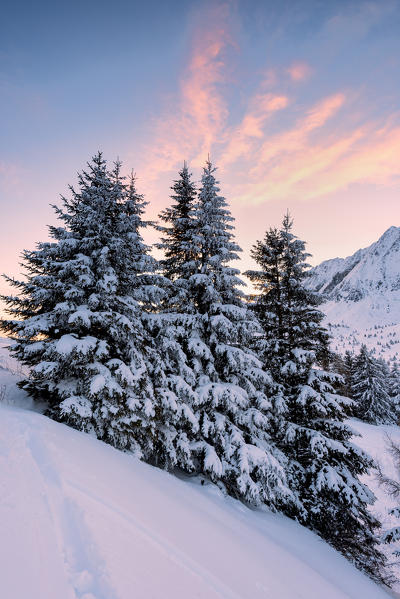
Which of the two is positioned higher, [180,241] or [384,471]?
[180,241]

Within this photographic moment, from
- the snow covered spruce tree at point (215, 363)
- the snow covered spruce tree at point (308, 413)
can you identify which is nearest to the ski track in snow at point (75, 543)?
the snow covered spruce tree at point (215, 363)

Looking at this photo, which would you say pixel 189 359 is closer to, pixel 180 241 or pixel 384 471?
pixel 180 241

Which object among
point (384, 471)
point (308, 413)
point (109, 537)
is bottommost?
point (384, 471)

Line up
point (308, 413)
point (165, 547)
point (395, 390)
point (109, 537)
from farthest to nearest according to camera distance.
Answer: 1. point (395, 390)
2. point (308, 413)
3. point (165, 547)
4. point (109, 537)

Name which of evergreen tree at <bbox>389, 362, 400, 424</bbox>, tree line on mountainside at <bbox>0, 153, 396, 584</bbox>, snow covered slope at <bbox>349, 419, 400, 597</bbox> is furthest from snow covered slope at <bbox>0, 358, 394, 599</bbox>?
evergreen tree at <bbox>389, 362, 400, 424</bbox>

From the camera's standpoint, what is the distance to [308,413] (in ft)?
37.5

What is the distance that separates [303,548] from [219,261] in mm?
9470

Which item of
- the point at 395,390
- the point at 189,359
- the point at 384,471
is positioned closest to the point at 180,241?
the point at 189,359

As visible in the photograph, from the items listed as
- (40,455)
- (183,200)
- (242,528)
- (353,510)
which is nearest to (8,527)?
(40,455)

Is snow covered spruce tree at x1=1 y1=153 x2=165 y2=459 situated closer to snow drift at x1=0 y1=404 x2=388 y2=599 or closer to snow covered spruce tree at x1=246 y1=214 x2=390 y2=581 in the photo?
snow drift at x1=0 y1=404 x2=388 y2=599

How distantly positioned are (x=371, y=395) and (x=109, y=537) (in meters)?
48.2

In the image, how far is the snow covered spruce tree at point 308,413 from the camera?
9906 mm

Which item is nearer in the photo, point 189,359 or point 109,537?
point 109,537

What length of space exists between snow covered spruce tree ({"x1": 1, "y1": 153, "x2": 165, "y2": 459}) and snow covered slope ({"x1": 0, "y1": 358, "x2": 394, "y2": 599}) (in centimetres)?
171
